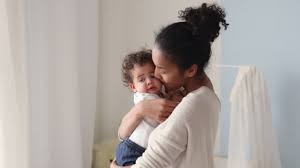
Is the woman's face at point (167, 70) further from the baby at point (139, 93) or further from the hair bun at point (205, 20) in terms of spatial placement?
the baby at point (139, 93)

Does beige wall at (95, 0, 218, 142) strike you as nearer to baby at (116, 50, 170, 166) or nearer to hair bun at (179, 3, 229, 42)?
baby at (116, 50, 170, 166)

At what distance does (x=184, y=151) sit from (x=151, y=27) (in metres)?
1.76

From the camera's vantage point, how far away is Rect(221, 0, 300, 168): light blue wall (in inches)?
85.6

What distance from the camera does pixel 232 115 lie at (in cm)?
207

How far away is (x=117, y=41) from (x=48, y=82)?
2.46 feet

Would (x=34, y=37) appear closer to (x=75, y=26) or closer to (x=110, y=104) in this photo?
(x=75, y=26)

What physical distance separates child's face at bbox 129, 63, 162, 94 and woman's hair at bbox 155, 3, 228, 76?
0.98 ft

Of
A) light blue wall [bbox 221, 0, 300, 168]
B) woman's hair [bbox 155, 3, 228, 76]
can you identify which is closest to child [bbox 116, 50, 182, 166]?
woman's hair [bbox 155, 3, 228, 76]

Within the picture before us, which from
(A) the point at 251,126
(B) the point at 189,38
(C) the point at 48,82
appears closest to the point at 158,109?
(B) the point at 189,38

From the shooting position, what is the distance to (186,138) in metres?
1.12

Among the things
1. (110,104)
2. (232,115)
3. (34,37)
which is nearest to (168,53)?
(232,115)

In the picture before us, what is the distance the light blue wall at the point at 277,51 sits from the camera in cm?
217

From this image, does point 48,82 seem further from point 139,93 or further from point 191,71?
point 191,71

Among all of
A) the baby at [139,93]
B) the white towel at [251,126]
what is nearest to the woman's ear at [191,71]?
the baby at [139,93]
